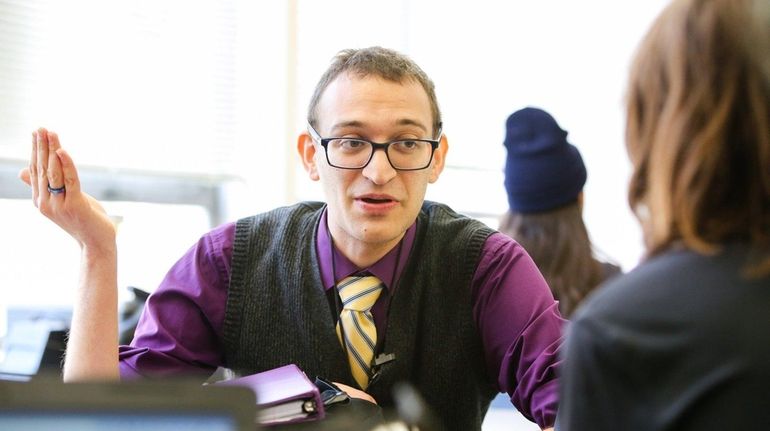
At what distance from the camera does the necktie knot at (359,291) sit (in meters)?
1.69

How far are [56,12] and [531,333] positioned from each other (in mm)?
2031

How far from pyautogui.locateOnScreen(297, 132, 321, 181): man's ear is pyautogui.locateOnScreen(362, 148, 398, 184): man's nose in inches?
8.2

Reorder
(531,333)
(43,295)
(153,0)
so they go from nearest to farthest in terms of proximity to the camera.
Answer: (531,333) → (43,295) → (153,0)

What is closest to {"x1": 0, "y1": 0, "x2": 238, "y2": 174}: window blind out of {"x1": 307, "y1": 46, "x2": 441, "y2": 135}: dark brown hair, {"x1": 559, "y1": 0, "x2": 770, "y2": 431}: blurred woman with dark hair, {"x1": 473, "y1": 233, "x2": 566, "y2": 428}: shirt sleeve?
{"x1": 307, "y1": 46, "x2": 441, "y2": 135}: dark brown hair

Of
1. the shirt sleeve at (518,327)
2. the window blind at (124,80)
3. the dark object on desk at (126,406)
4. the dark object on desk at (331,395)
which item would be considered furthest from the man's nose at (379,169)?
the window blind at (124,80)

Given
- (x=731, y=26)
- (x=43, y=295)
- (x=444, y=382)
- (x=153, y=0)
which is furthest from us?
(x=153, y=0)

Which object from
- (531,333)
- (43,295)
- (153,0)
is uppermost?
(153,0)

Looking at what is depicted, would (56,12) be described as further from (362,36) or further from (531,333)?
(531,333)

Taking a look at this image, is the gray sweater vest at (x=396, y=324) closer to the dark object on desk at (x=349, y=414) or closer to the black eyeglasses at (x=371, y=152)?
the black eyeglasses at (x=371, y=152)

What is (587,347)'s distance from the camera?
0.74 meters

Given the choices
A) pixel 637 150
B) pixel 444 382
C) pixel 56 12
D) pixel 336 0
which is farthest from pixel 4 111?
pixel 637 150

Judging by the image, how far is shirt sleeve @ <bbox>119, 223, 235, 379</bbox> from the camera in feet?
5.35

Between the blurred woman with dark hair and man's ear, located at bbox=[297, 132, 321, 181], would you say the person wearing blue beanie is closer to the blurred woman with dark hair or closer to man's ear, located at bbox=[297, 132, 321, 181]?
man's ear, located at bbox=[297, 132, 321, 181]

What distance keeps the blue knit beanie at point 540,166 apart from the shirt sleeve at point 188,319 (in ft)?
2.96
